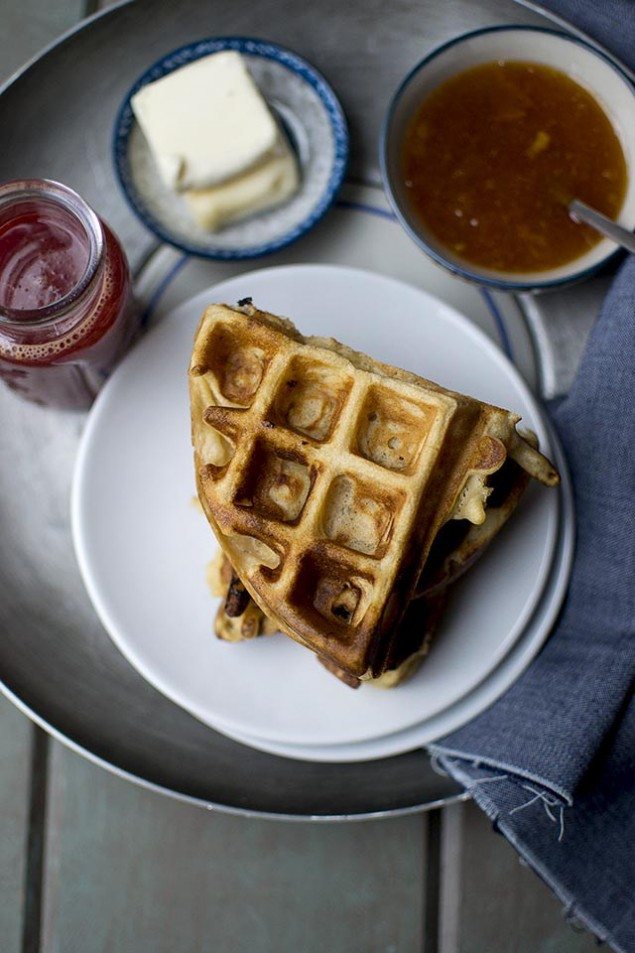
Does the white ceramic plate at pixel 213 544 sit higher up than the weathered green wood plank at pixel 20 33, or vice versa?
the weathered green wood plank at pixel 20 33

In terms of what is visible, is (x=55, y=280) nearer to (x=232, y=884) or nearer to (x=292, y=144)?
(x=292, y=144)

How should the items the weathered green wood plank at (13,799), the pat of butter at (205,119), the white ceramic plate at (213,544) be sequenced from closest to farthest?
the white ceramic plate at (213,544) → the pat of butter at (205,119) → the weathered green wood plank at (13,799)

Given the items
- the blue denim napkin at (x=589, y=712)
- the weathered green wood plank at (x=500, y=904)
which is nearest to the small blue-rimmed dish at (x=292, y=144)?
the blue denim napkin at (x=589, y=712)

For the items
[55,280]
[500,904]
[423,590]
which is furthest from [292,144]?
[500,904]

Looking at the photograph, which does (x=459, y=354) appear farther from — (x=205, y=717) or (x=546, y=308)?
(x=205, y=717)

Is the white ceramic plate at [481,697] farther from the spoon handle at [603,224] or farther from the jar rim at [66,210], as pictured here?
the jar rim at [66,210]

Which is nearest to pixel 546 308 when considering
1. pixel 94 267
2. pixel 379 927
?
pixel 94 267
